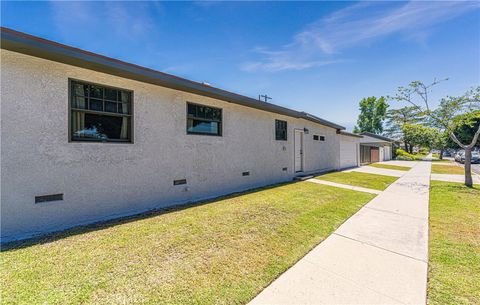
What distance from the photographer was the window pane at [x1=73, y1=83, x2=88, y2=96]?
426cm

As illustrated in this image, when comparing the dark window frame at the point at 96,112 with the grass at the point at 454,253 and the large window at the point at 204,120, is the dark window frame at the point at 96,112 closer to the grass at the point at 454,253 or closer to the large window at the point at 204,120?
the large window at the point at 204,120

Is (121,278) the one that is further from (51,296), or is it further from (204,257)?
(204,257)

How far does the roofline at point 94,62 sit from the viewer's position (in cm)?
332

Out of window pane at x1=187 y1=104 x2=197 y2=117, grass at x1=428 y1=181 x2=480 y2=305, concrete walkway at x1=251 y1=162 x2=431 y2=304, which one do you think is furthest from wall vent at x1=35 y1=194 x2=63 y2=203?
grass at x1=428 y1=181 x2=480 y2=305

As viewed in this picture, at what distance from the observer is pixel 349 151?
1816 centimetres

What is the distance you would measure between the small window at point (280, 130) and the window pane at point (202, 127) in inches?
150

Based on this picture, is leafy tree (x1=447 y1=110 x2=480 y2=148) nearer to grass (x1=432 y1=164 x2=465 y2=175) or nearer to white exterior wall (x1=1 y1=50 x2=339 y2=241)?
grass (x1=432 y1=164 x2=465 y2=175)

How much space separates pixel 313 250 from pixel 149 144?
448cm

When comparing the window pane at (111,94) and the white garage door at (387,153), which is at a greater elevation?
the window pane at (111,94)

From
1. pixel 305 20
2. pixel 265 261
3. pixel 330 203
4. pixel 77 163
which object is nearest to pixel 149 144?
pixel 77 163

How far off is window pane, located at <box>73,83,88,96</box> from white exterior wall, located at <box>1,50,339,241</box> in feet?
0.55

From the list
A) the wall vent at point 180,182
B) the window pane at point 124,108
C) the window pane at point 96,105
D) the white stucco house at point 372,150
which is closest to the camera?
the window pane at point 96,105

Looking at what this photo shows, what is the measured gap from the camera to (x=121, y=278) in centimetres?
248

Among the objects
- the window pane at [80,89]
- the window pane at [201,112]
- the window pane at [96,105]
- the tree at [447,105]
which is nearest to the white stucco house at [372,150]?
the tree at [447,105]
